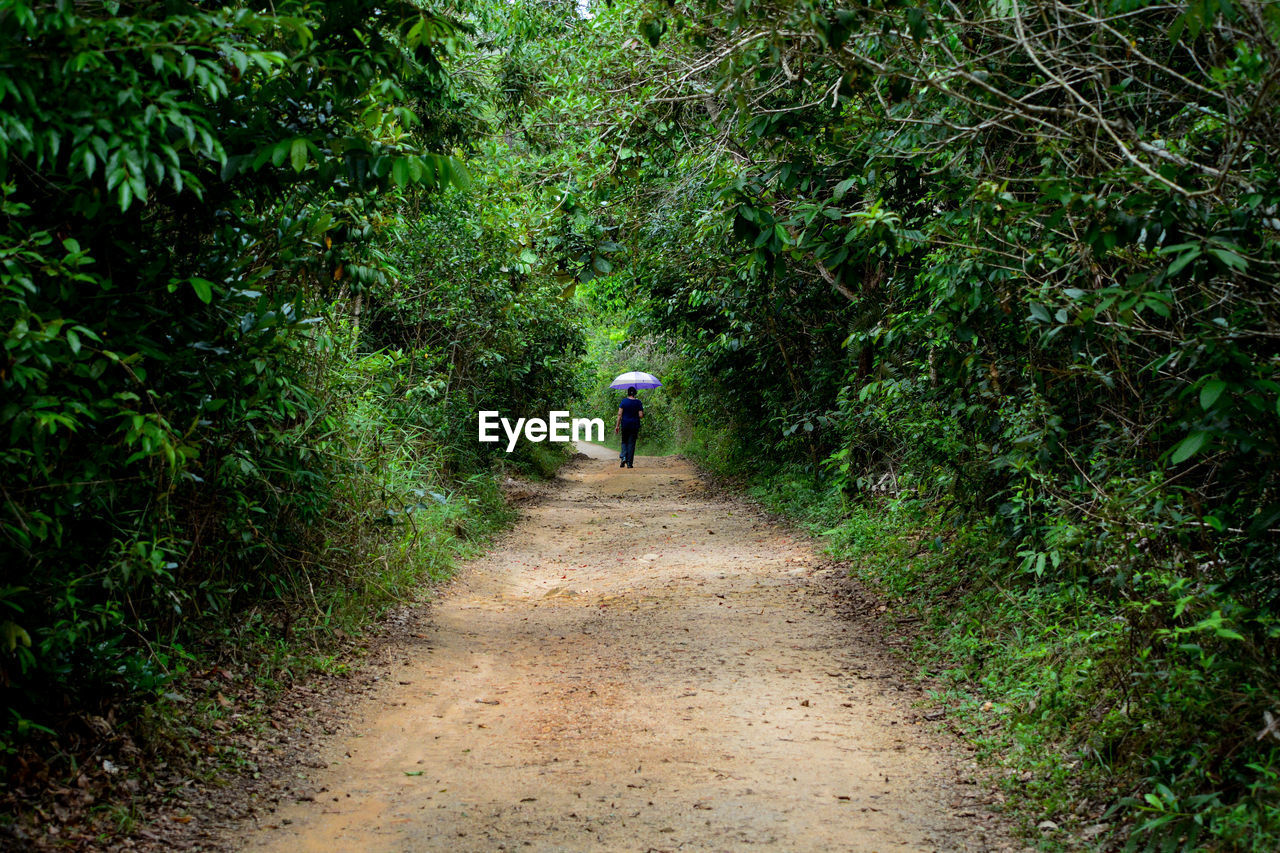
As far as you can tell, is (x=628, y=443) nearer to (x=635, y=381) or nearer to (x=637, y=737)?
(x=635, y=381)

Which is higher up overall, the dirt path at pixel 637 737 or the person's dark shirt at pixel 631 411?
the person's dark shirt at pixel 631 411

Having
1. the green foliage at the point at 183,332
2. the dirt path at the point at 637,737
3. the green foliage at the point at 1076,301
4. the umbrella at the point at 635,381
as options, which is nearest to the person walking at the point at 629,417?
the umbrella at the point at 635,381

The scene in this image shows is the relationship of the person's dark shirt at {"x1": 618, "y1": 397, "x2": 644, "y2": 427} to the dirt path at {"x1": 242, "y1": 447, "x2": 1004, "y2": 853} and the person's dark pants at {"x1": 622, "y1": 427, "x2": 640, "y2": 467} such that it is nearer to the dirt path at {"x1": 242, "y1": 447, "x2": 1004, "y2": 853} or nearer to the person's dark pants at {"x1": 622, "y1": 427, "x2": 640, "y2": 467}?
the person's dark pants at {"x1": 622, "y1": 427, "x2": 640, "y2": 467}

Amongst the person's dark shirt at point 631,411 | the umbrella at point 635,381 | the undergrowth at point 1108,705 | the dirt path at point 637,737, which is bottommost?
the dirt path at point 637,737

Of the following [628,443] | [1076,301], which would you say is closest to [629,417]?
[628,443]

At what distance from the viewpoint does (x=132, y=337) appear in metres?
4.63

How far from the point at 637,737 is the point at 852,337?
15.1 feet

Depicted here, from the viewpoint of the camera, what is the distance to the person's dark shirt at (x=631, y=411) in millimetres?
23625

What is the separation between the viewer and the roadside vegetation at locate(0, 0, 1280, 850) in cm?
386

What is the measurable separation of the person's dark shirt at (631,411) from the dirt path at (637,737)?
43.4 ft

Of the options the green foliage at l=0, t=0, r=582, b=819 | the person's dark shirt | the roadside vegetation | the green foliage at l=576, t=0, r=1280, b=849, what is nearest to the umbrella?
the person's dark shirt

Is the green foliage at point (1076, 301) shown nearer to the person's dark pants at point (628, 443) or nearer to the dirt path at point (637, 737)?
the dirt path at point (637, 737)

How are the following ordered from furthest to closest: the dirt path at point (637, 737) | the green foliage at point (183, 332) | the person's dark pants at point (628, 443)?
the person's dark pants at point (628, 443) → the dirt path at point (637, 737) → the green foliage at point (183, 332)

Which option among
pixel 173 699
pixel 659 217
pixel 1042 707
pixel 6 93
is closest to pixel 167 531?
pixel 173 699
